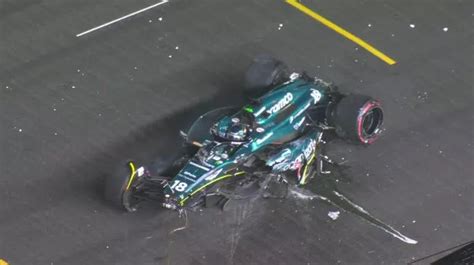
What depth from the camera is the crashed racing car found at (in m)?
16.3

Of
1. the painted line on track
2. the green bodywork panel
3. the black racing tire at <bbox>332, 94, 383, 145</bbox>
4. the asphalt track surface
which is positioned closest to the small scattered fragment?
the asphalt track surface

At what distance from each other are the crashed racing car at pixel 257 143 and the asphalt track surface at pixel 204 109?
392 mm

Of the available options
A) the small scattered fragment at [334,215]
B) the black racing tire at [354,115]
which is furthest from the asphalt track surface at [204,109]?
the black racing tire at [354,115]

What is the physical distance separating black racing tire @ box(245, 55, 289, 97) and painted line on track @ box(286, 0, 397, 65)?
2.42 m

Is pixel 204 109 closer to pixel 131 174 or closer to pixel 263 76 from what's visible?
pixel 263 76

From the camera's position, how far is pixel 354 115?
17.2 metres

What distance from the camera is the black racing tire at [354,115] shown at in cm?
1723

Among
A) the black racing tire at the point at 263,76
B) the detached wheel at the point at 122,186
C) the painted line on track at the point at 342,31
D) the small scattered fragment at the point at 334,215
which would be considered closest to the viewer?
the detached wheel at the point at 122,186

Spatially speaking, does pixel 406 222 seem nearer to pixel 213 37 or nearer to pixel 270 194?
pixel 270 194

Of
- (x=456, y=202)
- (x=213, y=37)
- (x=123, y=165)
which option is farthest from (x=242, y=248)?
(x=213, y=37)

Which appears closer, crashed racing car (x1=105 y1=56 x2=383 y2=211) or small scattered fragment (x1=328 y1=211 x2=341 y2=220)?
crashed racing car (x1=105 y1=56 x2=383 y2=211)

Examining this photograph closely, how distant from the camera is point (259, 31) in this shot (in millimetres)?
20422

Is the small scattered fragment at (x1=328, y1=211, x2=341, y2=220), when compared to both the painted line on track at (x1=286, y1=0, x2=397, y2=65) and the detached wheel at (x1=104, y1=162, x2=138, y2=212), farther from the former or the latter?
the painted line on track at (x1=286, y1=0, x2=397, y2=65)

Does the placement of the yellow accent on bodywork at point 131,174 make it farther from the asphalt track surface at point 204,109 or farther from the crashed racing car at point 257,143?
the asphalt track surface at point 204,109
